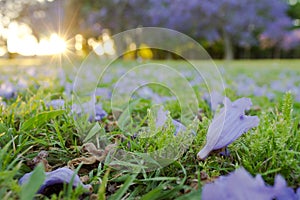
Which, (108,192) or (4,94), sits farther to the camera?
(4,94)

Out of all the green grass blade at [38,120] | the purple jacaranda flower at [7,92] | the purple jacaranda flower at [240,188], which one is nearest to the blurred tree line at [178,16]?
the purple jacaranda flower at [7,92]

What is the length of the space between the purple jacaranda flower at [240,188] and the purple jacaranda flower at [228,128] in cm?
24

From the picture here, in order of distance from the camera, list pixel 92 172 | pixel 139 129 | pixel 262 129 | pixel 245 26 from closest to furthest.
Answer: pixel 92 172 < pixel 262 129 < pixel 139 129 < pixel 245 26

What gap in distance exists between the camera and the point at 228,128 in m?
1.02

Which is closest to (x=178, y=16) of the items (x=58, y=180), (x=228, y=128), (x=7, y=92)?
(x=7, y=92)

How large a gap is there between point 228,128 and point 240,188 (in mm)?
352

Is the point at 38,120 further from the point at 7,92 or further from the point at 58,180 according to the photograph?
the point at 7,92

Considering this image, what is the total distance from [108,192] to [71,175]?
14cm

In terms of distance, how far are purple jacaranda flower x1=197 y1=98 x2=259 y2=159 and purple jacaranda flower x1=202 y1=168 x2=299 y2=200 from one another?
244 mm

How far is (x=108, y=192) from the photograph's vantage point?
937 millimetres

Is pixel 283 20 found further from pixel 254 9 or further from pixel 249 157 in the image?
pixel 249 157

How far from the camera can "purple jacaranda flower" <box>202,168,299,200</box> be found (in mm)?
686

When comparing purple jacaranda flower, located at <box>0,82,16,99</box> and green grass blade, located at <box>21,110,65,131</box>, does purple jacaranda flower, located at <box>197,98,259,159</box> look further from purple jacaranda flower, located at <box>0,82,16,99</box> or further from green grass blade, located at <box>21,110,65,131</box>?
purple jacaranda flower, located at <box>0,82,16,99</box>

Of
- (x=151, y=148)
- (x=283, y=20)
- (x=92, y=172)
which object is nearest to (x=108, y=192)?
(x=92, y=172)
